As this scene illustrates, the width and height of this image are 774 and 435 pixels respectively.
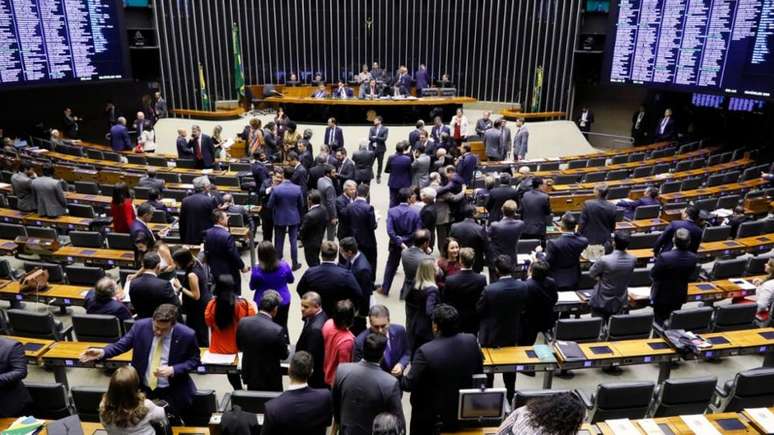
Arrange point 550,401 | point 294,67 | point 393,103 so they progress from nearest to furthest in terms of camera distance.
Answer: point 550,401 < point 393,103 < point 294,67

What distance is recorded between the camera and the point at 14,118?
1384cm

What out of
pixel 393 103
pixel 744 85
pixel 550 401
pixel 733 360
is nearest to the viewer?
pixel 550 401

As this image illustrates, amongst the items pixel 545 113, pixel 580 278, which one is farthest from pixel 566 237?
pixel 545 113

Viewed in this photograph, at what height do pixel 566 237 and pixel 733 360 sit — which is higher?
pixel 566 237

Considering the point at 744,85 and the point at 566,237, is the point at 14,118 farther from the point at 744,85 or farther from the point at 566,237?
the point at 744,85

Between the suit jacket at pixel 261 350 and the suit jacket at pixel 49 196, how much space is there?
17.2 ft

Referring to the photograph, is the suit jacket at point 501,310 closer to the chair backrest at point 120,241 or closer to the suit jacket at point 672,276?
the suit jacket at point 672,276

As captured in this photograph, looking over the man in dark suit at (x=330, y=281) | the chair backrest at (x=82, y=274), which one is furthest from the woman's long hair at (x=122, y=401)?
the chair backrest at (x=82, y=274)

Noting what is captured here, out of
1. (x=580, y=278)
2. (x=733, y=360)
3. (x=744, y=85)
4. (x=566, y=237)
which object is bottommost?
(x=733, y=360)

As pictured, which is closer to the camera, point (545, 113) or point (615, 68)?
point (615, 68)

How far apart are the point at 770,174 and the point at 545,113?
7604 mm

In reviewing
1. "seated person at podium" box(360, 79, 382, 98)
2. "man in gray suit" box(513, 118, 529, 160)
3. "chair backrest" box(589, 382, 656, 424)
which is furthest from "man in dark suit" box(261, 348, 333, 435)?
"seated person at podium" box(360, 79, 382, 98)

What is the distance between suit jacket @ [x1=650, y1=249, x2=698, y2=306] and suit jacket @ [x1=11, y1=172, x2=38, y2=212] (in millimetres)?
7874

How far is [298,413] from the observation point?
2.87m
